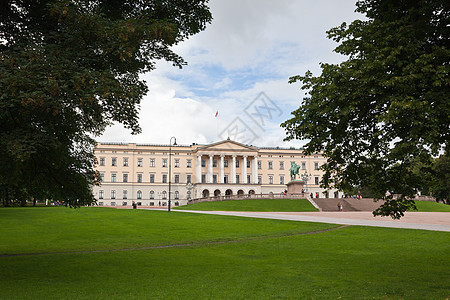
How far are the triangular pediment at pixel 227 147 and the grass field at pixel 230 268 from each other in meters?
85.4

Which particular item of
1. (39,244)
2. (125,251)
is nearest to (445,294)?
(125,251)

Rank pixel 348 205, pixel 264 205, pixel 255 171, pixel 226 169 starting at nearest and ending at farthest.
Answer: pixel 264 205
pixel 348 205
pixel 255 171
pixel 226 169

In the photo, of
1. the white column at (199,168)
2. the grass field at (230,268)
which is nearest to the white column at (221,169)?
the white column at (199,168)

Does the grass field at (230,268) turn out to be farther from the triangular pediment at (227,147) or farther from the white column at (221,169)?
the triangular pediment at (227,147)

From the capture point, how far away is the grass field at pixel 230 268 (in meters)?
8.74

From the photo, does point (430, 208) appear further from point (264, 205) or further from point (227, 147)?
point (227, 147)

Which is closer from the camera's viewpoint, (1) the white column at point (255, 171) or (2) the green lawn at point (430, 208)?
(2) the green lawn at point (430, 208)

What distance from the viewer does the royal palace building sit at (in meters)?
106

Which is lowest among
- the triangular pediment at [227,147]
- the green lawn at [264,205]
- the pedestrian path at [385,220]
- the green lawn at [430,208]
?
the pedestrian path at [385,220]

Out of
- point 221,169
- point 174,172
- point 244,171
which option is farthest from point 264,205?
point 174,172

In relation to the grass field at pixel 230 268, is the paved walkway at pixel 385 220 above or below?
above

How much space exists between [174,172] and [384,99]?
10158 centimetres

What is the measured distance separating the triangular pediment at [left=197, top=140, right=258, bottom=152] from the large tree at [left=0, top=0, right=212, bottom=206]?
92.8 meters

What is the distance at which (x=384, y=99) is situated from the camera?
9.16 metres
